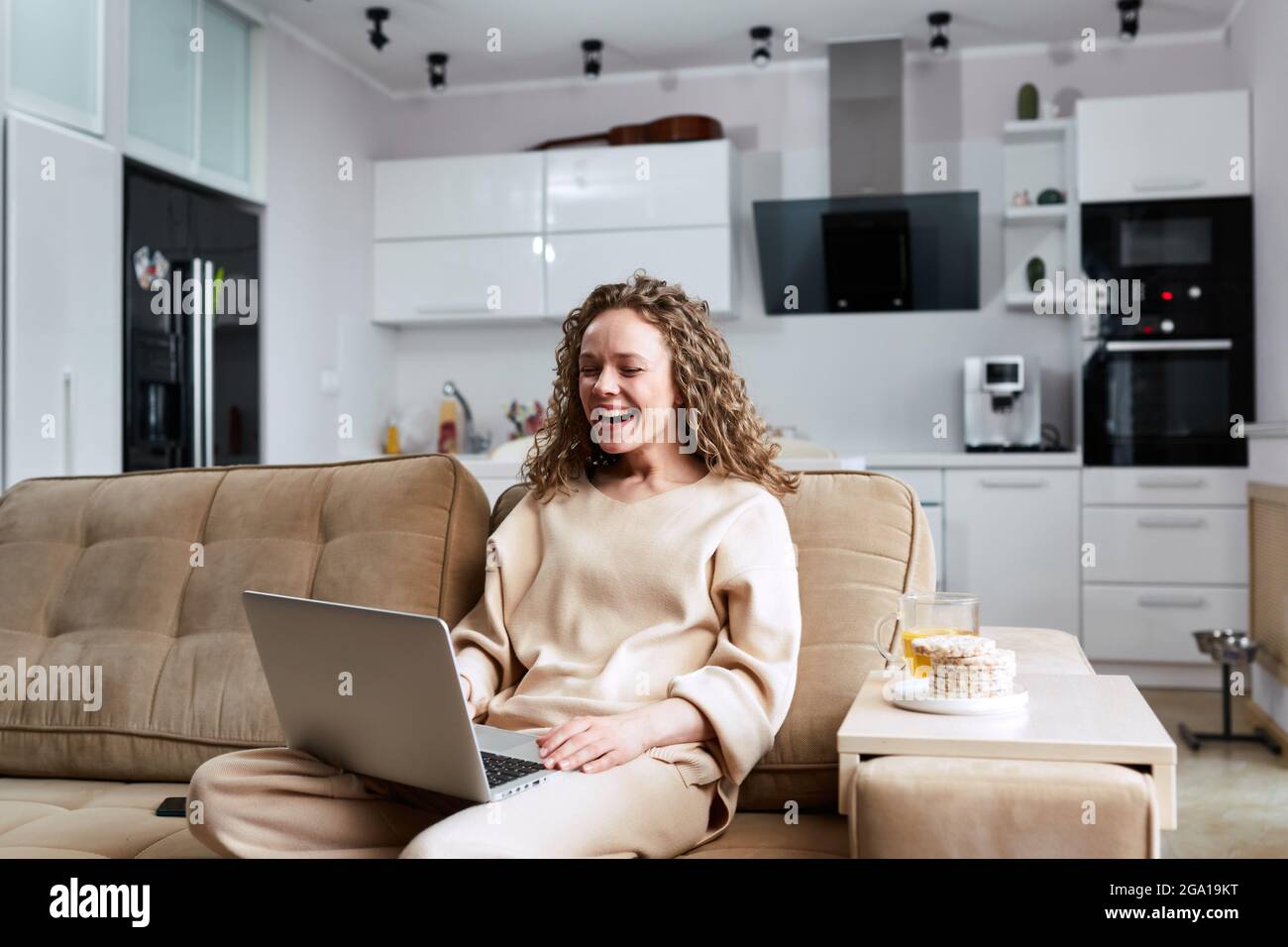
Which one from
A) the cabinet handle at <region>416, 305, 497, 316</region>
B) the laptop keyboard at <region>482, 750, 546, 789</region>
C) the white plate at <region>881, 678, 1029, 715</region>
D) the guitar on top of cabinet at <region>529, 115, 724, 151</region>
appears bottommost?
the laptop keyboard at <region>482, 750, 546, 789</region>

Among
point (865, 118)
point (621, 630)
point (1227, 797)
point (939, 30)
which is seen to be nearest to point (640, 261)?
point (865, 118)

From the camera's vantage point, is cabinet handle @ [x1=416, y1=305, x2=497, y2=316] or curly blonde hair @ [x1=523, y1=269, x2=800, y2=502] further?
cabinet handle @ [x1=416, y1=305, x2=497, y2=316]

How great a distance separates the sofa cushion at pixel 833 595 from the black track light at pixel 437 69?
147 inches

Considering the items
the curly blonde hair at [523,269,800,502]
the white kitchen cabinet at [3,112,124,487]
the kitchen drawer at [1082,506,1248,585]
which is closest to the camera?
the curly blonde hair at [523,269,800,502]

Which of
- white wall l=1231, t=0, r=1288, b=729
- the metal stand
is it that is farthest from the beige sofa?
white wall l=1231, t=0, r=1288, b=729

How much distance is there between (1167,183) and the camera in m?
4.31

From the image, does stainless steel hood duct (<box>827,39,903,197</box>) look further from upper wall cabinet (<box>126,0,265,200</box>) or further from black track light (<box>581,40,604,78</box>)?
upper wall cabinet (<box>126,0,265,200</box>)

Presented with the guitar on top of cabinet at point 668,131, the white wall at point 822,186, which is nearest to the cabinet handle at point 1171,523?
the white wall at point 822,186

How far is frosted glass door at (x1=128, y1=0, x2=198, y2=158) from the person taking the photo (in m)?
3.64

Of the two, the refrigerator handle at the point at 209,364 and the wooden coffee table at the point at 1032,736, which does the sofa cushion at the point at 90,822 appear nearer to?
the wooden coffee table at the point at 1032,736

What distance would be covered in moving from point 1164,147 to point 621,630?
12.1 ft

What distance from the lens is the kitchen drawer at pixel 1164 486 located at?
4.22 m

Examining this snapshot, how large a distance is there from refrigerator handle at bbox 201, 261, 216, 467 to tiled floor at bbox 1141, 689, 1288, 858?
3055mm
